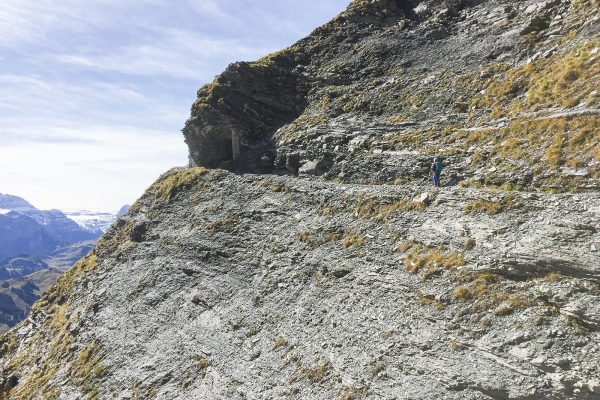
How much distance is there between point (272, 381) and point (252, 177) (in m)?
19.9

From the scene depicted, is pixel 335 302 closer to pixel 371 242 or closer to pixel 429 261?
pixel 371 242

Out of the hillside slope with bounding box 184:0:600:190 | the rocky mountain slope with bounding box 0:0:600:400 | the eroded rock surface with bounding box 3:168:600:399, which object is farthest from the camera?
the hillside slope with bounding box 184:0:600:190

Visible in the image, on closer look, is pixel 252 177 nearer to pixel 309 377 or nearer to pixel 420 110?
pixel 420 110

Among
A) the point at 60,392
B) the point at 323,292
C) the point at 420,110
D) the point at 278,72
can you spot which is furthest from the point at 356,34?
the point at 60,392

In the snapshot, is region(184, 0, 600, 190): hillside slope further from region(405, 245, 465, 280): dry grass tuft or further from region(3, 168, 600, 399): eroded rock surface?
region(405, 245, 465, 280): dry grass tuft

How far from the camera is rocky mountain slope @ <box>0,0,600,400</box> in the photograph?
527 inches

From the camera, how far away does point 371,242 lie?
2045cm

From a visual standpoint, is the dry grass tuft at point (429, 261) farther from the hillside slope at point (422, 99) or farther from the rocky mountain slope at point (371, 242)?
the hillside slope at point (422, 99)

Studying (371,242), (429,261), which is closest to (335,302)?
(371,242)

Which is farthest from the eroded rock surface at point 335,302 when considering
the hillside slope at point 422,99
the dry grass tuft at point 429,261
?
the hillside slope at point 422,99

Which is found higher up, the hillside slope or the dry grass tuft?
the hillside slope

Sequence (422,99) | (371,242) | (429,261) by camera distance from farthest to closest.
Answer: (422,99) → (371,242) → (429,261)

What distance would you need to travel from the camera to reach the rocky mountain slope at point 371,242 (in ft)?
43.9

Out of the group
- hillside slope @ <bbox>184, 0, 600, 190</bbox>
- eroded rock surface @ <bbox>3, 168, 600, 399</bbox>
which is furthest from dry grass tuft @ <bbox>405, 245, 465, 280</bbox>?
hillside slope @ <bbox>184, 0, 600, 190</bbox>
